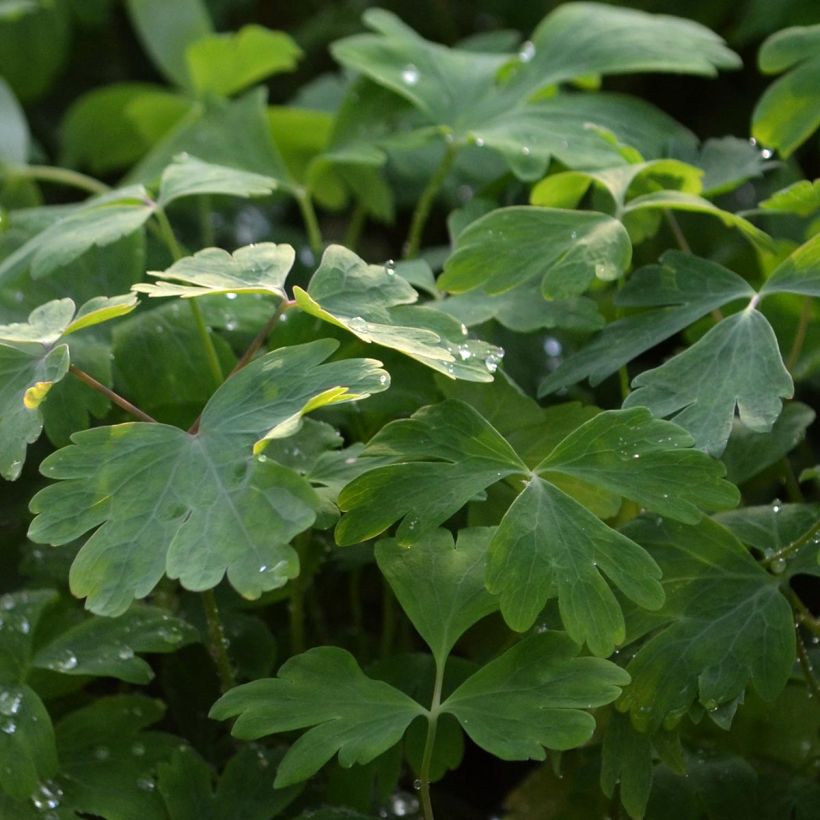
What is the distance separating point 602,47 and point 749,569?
2.13 ft

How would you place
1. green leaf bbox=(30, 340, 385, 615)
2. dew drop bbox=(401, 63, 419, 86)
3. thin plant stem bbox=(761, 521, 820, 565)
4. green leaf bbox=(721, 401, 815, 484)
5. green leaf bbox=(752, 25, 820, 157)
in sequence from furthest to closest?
dew drop bbox=(401, 63, 419, 86), green leaf bbox=(752, 25, 820, 157), green leaf bbox=(721, 401, 815, 484), thin plant stem bbox=(761, 521, 820, 565), green leaf bbox=(30, 340, 385, 615)

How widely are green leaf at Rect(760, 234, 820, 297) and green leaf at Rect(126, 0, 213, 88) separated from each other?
1.06 metres

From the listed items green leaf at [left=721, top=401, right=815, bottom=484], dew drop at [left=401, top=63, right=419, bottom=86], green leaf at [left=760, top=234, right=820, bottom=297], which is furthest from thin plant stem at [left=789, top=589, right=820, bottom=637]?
dew drop at [left=401, top=63, right=419, bottom=86]

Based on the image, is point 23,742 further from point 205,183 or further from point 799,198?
point 799,198

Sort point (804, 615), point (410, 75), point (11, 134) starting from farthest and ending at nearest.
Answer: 1. point (11, 134)
2. point (410, 75)
3. point (804, 615)

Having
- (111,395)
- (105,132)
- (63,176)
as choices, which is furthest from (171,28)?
(111,395)

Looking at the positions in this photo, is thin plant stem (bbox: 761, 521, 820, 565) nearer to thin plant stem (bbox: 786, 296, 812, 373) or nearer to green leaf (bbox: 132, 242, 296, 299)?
thin plant stem (bbox: 786, 296, 812, 373)

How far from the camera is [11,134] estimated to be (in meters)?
1.37

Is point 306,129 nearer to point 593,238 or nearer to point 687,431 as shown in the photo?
point 593,238

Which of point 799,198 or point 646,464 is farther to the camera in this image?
point 799,198

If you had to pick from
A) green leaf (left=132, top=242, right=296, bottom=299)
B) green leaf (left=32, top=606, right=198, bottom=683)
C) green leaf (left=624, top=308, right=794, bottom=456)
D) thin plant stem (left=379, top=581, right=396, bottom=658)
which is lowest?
thin plant stem (left=379, top=581, right=396, bottom=658)

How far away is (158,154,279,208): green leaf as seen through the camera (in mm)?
918

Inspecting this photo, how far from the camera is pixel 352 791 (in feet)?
2.66

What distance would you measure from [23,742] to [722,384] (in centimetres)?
56
